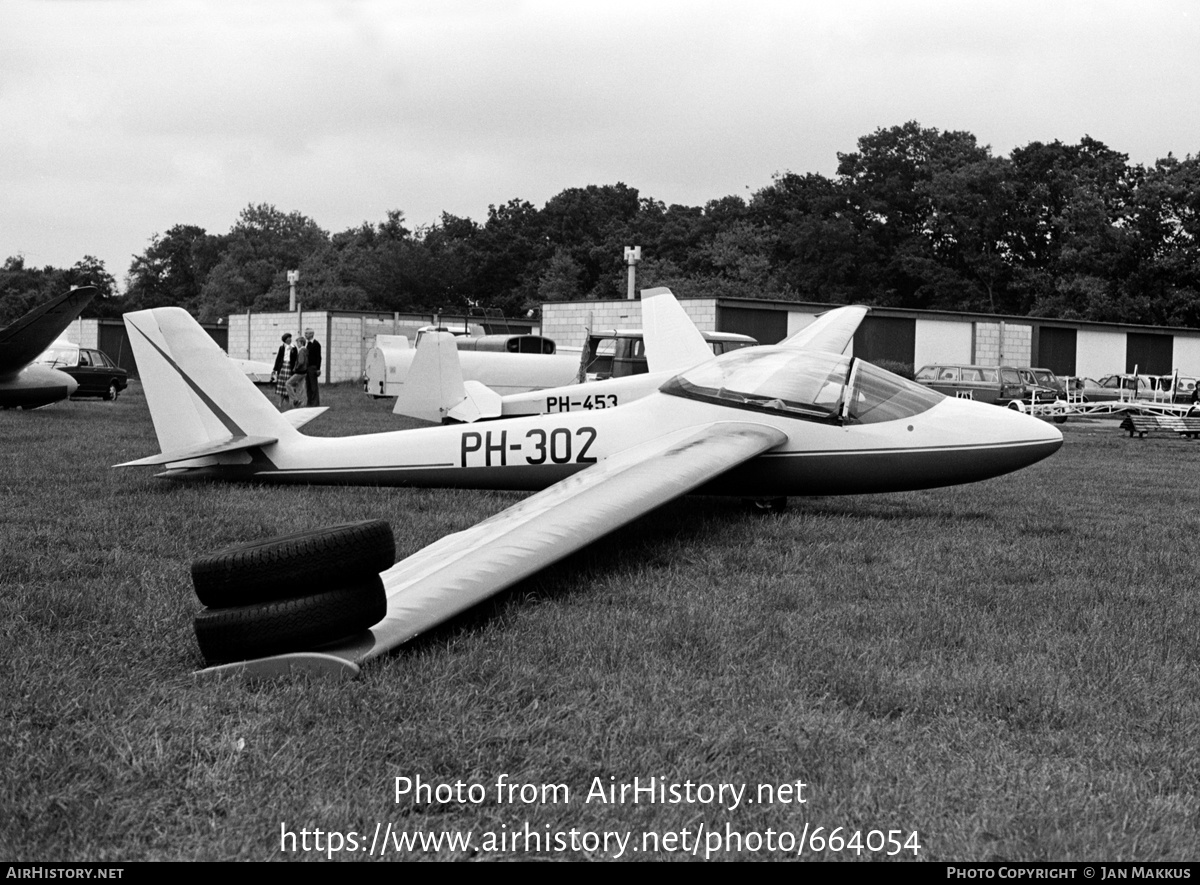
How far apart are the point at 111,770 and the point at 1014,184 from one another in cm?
8415

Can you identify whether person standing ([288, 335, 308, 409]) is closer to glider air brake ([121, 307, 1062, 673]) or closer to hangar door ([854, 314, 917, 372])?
glider air brake ([121, 307, 1062, 673])

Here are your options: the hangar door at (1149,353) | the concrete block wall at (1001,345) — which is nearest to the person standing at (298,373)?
the concrete block wall at (1001,345)

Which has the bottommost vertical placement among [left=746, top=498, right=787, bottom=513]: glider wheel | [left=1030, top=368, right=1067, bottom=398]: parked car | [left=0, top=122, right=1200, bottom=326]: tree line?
[left=746, top=498, right=787, bottom=513]: glider wheel

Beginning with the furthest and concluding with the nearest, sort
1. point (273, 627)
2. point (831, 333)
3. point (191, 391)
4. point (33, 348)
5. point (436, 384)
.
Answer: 1. point (33, 348)
2. point (436, 384)
3. point (831, 333)
4. point (191, 391)
5. point (273, 627)

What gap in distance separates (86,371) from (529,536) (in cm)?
2769

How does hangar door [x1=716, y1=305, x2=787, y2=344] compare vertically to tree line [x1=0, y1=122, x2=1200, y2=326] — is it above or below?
below

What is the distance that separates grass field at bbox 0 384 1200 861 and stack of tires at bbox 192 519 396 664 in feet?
0.62

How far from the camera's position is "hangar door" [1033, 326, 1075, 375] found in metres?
44.4

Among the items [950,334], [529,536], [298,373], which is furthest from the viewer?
[950,334]

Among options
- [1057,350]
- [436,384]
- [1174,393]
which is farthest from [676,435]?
[1057,350]

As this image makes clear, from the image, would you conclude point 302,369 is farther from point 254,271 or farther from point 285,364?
point 254,271

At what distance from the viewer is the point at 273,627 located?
13.1ft

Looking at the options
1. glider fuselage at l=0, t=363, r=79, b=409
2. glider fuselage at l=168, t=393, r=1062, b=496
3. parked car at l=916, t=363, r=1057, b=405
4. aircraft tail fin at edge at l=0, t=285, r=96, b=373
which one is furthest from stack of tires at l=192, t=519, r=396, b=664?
parked car at l=916, t=363, r=1057, b=405
